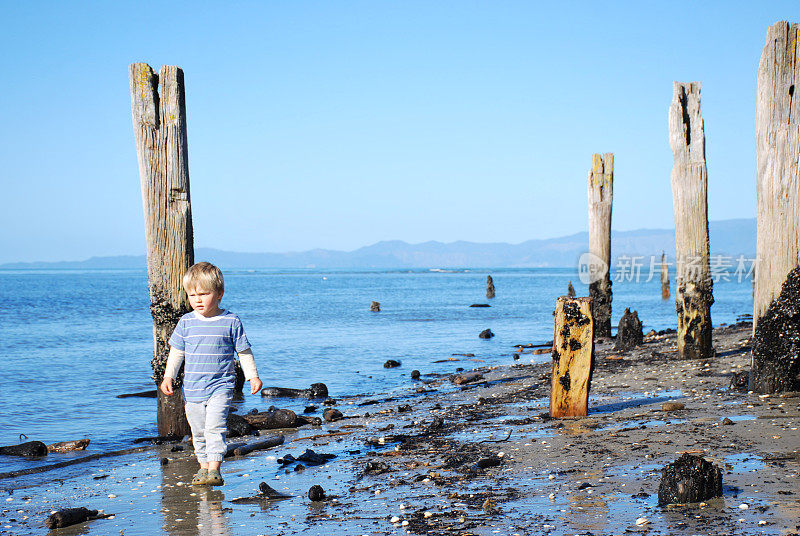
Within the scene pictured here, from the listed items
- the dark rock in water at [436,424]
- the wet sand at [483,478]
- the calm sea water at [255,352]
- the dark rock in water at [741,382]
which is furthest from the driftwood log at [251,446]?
the dark rock in water at [741,382]

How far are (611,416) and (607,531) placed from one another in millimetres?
3878

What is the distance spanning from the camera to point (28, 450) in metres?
8.28

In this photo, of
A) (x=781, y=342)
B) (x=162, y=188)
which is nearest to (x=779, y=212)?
(x=781, y=342)

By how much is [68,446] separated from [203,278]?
438 centimetres

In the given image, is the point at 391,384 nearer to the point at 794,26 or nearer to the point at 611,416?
the point at 611,416

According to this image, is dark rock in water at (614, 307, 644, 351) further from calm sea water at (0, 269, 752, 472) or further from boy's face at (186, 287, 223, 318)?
boy's face at (186, 287, 223, 318)

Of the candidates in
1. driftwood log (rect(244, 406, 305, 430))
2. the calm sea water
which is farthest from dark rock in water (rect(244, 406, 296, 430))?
the calm sea water

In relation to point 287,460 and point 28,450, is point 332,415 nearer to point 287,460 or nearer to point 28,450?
point 287,460

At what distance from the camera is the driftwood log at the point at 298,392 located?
495 inches

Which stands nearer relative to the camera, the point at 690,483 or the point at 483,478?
the point at 690,483

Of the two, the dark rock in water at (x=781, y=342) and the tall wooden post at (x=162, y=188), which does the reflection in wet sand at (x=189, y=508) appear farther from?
the dark rock in water at (x=781, y=342)

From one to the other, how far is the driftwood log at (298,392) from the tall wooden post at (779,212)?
719 centimetres

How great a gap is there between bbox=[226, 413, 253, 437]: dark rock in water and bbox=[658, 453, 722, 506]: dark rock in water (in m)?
5.63

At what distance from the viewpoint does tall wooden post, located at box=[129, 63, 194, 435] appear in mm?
8172
